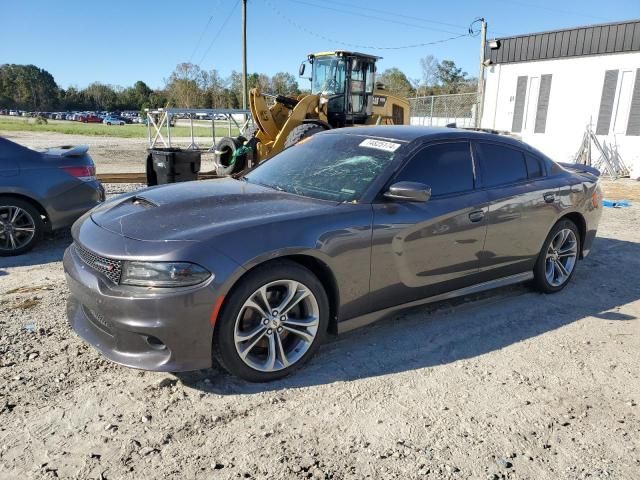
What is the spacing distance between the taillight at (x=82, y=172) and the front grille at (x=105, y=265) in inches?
131

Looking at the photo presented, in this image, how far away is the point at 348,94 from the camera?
1265 centimetres

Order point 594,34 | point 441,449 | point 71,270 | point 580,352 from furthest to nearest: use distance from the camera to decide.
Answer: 1. point 594,34
2. point 580,352
3. point 71,270
4. point 441,449

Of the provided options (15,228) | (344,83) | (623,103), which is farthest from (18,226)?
(623,103)

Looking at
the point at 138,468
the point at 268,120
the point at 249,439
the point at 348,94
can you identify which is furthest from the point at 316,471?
the point at 348,94

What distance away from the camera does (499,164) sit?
4.61 metres

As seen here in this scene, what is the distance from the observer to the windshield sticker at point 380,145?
4047 millimetres

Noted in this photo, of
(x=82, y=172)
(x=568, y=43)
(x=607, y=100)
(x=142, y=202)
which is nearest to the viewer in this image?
(x=142, y=202)

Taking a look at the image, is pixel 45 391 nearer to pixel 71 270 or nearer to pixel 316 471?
pixel 71 270

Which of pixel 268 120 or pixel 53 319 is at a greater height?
pixel 268 120

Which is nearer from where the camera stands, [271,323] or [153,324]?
[153,324]

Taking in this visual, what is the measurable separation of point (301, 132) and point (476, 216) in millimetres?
6725

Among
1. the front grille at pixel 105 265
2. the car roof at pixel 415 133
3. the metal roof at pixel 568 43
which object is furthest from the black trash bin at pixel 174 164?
the metal roof at pixel 568 43

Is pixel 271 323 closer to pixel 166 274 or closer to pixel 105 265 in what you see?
pixel 166 274

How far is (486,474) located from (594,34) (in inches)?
750
